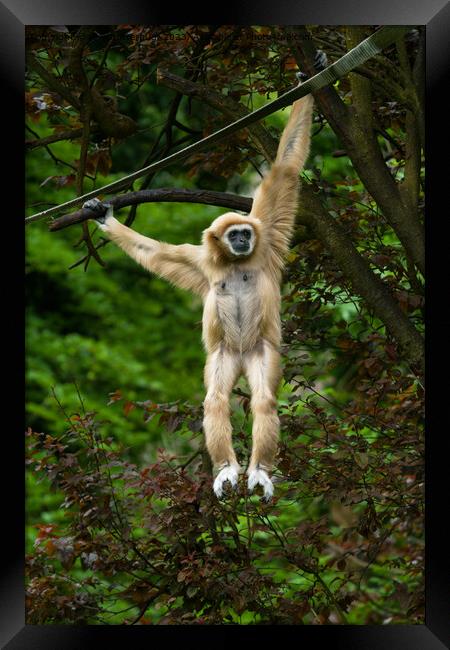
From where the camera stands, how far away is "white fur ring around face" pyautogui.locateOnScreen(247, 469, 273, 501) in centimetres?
412

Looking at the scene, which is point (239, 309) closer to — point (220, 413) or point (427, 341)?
point (220, 413)

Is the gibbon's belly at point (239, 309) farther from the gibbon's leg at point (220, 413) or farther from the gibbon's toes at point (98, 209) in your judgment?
the gibbon's toes at point (98, 209)

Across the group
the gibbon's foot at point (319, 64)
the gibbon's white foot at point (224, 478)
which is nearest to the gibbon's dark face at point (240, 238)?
the gibbon's foot at point (319, 64)

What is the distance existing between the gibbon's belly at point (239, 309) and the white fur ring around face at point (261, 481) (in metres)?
0.67

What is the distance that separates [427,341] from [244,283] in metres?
0.94

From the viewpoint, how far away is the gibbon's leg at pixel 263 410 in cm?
421

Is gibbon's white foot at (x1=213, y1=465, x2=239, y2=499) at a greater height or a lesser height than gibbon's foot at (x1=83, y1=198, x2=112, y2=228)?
lesser

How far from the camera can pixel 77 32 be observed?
18.2 feet

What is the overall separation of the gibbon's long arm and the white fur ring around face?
44.5 inches

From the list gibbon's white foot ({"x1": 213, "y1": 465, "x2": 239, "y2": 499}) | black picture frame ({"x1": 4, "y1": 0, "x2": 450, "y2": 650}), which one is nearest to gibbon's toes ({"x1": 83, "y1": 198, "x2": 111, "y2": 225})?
black picture frame ({"x1": 4, "y1": 0, "x2": 450, "y2": 650})

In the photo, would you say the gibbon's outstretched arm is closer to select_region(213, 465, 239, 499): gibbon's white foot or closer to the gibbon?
the gibbon

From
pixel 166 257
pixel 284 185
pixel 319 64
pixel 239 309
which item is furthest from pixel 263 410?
pixel 319 64

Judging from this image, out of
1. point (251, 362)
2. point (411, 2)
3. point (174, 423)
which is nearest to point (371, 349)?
point (174, 423)

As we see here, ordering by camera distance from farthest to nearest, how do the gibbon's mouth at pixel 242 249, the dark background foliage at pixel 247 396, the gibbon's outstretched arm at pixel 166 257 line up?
the dark background foliage at pixel 247 396, the gibbon's outstretched arm at pixel 166 257, the gibbon's mouth at pixel 242 249
